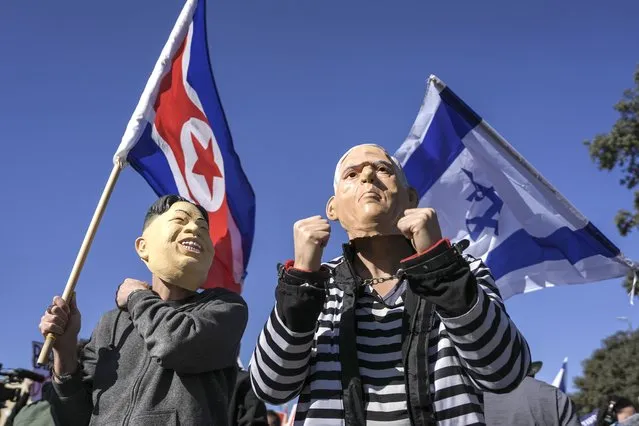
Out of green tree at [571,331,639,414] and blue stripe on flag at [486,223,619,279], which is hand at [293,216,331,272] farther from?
green tree at [571,331,639,414]

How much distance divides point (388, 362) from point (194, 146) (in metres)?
4.35

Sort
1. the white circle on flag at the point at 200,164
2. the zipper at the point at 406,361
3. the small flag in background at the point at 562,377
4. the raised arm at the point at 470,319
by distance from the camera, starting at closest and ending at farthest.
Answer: the raised arm at the point at 470,319 < the zipper at the point at 406,361 < the white circle on flag at the point at 200,164 < the small flag in background at the point at 562,377

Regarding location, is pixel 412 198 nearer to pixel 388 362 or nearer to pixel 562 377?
pixel 388 362

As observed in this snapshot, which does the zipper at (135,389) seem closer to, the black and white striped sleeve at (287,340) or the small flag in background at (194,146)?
the black and white striped sleeve at (287,340)

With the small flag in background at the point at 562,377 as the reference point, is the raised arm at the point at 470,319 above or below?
below

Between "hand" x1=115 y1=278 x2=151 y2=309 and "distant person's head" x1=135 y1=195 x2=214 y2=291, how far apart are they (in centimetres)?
10

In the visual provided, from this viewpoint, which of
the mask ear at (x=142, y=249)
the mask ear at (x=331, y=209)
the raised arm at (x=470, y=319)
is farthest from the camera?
the mask ear at (x=142, y=249)

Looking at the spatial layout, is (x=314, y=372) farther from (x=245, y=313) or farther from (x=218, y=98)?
(x=218, y=98)

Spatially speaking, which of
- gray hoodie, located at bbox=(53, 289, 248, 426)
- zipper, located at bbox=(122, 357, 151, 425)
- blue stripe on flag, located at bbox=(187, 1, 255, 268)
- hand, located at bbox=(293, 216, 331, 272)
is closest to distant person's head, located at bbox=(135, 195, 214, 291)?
gray hoodie, located at bbox=(53, 289, 248, 426)

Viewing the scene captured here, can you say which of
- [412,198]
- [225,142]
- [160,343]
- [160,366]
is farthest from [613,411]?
[160,343]

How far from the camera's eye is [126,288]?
12.3ft

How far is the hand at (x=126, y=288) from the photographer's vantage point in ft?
12.2

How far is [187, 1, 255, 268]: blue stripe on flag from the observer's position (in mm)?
6746

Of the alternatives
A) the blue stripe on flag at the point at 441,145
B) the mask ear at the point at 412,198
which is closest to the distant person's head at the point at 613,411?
the blue stripe on flag at the point at 441,145
